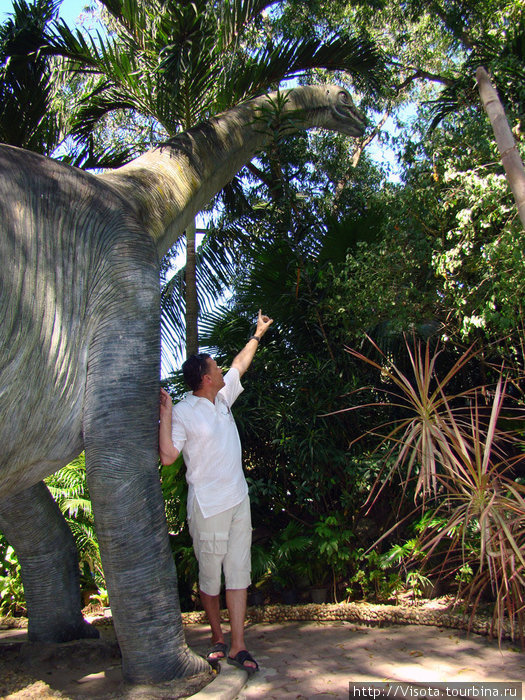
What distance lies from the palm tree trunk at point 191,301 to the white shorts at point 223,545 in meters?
3.71

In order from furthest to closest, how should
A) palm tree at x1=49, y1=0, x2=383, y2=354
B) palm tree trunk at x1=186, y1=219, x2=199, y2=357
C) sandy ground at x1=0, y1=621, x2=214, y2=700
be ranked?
palm tree trunk at x1=186, y1=219, x2=199, y2=357, palm tree at x1=49, y1=0, x2=383, y2=354, sandy ground at x1=0, y1=621, x2=214, y2=700

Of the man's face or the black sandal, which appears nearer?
the black sandal

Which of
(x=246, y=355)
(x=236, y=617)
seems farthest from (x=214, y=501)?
(x=246, y=355)

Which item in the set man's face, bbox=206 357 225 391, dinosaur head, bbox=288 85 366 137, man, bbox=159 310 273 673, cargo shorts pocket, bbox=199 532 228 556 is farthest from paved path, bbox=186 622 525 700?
dinosaur head, bbox=288 85 366 137

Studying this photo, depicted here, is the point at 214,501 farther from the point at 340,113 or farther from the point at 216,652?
the point at 340,113

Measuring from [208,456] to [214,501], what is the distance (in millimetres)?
254

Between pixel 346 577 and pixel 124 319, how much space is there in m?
3.17

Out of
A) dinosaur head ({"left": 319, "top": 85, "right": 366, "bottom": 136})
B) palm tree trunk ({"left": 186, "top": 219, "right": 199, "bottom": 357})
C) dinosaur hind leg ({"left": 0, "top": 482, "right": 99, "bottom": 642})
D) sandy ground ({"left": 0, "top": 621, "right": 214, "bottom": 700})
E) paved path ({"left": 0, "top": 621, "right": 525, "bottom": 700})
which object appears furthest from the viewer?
palm tree trunk ({"left": 186, "top": 219, "right": 199, "bottom": 357})

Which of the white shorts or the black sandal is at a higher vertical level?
the white shorts

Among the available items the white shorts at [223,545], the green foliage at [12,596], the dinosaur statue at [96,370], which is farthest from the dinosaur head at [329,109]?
the green foliage at [12,596]

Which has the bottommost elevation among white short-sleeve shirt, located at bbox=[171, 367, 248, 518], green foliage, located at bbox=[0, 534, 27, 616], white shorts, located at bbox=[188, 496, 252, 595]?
A: green foliage, located at bbox=[0, 534, 27, 616]

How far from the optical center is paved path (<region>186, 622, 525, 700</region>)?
3.18 metres

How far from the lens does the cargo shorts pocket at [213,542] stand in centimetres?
347

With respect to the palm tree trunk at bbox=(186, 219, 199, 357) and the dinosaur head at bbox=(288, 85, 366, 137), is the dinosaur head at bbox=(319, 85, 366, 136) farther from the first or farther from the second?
the palm tree trunk at bbox=(186, 219, 199, 357)
